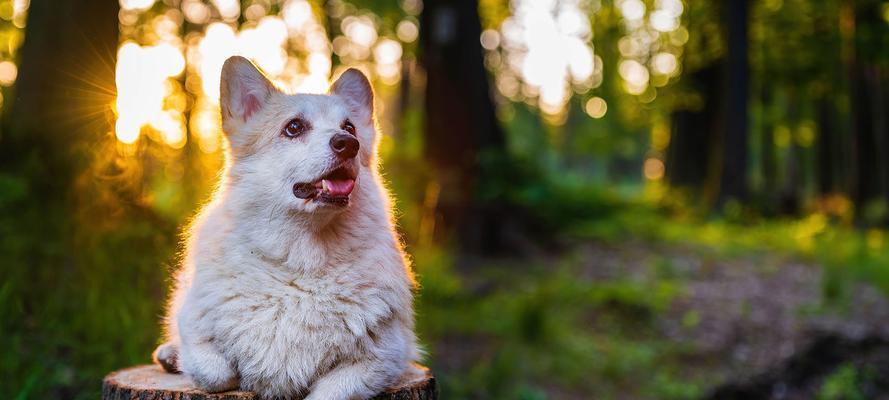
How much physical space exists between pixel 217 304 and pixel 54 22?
4624 millimetres

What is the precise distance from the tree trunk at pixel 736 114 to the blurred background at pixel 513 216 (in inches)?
1.8

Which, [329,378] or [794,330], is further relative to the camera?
[794,330]

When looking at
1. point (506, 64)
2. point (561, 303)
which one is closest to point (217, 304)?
point (561, 303)

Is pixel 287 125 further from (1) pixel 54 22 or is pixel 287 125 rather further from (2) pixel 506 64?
(2) pixel 506 64

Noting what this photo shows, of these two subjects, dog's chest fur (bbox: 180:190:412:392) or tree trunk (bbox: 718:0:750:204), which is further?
tree trunk (bbox: 718:0:750:204)

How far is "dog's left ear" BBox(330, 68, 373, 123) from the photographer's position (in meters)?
3.38

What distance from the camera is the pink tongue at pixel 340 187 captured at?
2865mm

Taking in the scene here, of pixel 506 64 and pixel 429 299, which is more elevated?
pixel 506 64

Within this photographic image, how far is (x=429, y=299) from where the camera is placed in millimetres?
8898

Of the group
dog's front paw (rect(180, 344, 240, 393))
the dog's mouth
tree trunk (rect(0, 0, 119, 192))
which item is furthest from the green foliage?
tree trunk (rect(0, 0, 119, 192))

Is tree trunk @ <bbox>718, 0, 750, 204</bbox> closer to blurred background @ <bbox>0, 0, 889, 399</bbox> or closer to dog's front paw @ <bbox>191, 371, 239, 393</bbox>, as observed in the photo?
blurred background @ <bbox>0, 0, 889, 399</bbox>

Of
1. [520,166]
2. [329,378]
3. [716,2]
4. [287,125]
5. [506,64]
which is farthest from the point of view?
[506,64]

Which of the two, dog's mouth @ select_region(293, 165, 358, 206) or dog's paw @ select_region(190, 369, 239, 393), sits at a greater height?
dog's mouth @ select_region(293, 165, 358, 206)

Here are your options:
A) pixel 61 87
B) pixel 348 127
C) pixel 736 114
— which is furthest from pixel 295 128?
pixel 736 114
